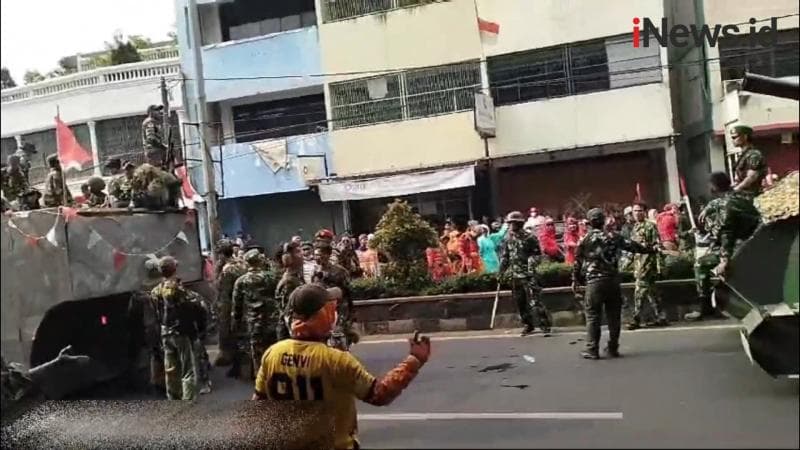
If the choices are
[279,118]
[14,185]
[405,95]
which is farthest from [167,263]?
[405,95]

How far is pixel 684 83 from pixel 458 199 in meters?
0.43

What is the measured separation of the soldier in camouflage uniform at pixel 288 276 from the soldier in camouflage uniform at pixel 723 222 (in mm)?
868

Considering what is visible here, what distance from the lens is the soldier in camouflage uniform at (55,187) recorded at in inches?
81.6

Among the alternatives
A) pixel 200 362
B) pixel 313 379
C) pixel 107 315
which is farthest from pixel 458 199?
pixel 107 315

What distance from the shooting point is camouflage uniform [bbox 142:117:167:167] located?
6.33ft

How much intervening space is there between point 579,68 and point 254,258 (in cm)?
89

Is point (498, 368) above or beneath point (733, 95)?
beneath

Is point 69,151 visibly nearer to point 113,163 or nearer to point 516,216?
point 113,163

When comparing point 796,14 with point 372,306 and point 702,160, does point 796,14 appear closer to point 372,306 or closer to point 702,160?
point 702,160

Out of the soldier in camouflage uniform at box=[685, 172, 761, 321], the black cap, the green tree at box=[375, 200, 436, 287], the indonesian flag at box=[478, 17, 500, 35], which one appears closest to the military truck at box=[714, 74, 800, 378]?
the soldier in camouflage uniform at box=[685, 172, 761, 321]

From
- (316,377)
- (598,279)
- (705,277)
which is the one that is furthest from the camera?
(316,377)

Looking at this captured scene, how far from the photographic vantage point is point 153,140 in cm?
195

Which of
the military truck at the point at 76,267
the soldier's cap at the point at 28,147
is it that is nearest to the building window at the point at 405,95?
the military truck at the point at 76,267

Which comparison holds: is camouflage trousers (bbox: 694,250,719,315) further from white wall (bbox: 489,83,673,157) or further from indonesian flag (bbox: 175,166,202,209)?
indonesian flag (bbox: 175,166,202,209)
